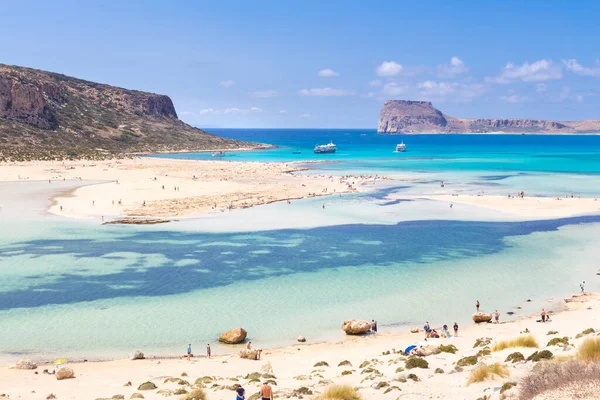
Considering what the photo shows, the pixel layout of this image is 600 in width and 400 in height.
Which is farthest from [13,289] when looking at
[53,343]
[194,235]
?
[194,235]

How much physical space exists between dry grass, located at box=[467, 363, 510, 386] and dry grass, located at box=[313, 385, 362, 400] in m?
3.05

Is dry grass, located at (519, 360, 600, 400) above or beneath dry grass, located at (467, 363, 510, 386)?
above

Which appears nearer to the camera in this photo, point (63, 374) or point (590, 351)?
point (590, 351)

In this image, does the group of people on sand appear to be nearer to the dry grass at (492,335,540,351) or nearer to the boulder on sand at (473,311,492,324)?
the boulder on sand at (473,311,492,324)

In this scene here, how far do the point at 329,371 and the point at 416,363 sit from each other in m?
2.85

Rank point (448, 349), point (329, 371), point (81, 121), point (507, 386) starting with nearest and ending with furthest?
point (507, 386)
point (329, 371)
point (448, 349)
point (81, 121)

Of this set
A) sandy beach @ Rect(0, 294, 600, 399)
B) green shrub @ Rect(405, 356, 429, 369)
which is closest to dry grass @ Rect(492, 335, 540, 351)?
sandy beach @ Rect(0, 294, 600, 399)

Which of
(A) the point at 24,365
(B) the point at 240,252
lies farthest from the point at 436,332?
(B) the point at 240,252

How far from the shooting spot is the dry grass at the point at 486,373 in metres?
13.8

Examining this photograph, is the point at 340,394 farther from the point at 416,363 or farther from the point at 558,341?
the point at 558,341

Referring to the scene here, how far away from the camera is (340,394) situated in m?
13.4

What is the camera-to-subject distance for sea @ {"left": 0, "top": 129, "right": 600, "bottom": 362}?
2252 cm

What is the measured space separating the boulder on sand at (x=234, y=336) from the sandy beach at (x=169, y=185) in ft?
92.7

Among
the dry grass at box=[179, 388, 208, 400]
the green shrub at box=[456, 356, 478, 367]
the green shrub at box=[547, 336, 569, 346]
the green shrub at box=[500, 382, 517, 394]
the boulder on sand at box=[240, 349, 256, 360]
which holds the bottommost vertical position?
the boulder on sand at box=[240, 349, 256, 360]
